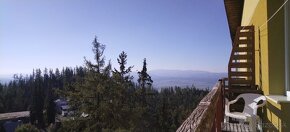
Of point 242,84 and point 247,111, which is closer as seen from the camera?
point 247,111

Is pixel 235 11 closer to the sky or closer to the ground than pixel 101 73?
closer to the sky

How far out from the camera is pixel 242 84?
6145 mm

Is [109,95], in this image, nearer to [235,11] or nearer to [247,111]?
[235,11]

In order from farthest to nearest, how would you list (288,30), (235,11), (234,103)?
1. (235,11)
2. (234,103)
3. (288,30)

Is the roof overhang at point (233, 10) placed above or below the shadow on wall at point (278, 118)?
above

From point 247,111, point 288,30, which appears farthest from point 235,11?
point 288,30

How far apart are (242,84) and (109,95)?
45.3 ft

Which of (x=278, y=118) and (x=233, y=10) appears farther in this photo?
(x=233, y=10)

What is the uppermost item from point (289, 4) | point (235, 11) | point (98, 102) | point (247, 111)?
point (235, 11)

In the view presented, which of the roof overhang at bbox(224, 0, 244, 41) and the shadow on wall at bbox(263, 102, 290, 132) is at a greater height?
the roof overhang at bbox(224, 0, 244, 41)

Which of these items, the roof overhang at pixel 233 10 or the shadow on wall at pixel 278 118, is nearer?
the shadow on wall at pixel 278 118

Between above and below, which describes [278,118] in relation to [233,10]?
below

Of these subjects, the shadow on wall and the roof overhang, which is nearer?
the shadow on wall

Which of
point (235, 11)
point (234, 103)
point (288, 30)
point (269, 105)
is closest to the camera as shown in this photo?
point (288, 30)
